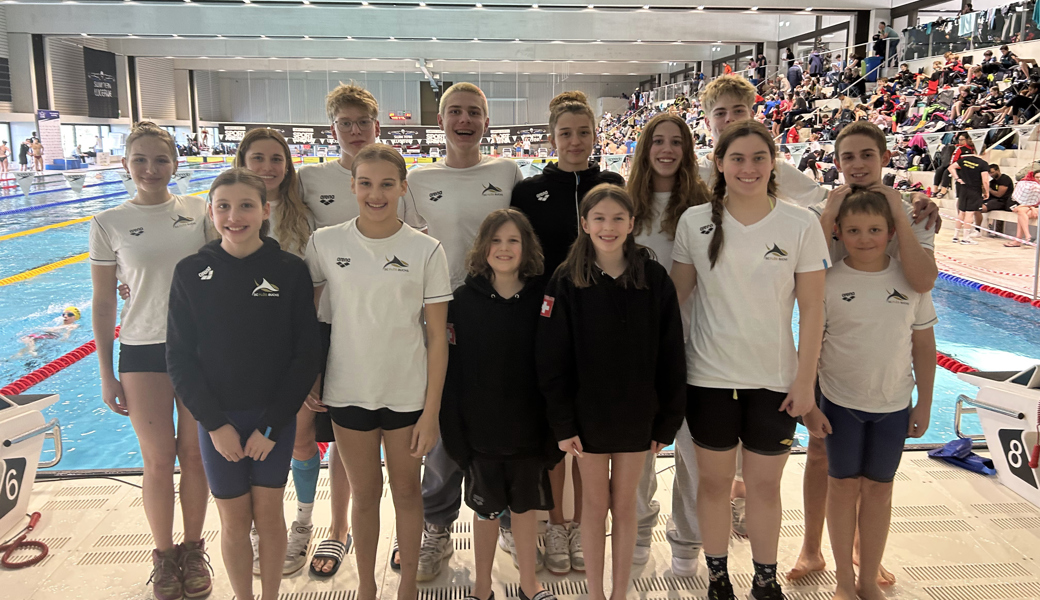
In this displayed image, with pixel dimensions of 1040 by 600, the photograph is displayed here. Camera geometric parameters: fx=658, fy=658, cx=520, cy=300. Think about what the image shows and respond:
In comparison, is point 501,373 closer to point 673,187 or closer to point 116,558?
point 673,187

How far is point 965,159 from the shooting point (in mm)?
10781

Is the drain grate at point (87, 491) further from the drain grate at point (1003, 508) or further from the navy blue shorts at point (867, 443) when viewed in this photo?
the drain grate at point (1003, 508)

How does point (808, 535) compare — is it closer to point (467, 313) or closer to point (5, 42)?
point (467, 313)

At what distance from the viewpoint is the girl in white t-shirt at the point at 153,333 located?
2389mm

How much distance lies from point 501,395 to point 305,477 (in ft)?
3.44

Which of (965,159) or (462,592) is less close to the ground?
(965,159)

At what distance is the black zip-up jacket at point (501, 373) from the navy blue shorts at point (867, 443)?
3.37 ft

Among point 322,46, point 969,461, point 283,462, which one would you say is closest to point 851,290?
point 969,461

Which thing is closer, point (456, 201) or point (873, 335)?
point (873, 335)

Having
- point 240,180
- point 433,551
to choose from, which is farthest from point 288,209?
point 433,551

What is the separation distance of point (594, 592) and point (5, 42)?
1192 inches

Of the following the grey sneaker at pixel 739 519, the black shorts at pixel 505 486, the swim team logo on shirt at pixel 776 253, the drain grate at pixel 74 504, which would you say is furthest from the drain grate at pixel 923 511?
the drain grate at pixel 74 504

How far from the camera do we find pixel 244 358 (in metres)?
2.10

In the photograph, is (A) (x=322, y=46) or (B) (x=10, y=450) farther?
(A) (x=322, y=46)
